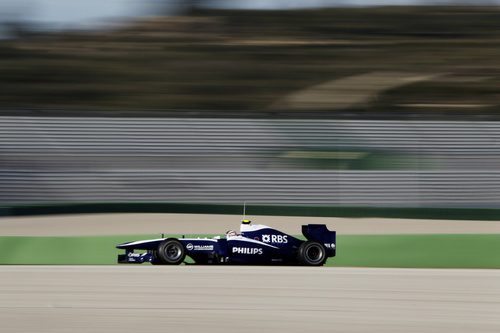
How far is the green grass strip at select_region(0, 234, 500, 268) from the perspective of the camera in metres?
10.8

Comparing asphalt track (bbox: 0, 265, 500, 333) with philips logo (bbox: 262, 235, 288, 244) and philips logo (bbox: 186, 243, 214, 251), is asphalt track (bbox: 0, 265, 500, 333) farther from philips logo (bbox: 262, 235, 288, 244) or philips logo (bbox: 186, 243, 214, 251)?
philips logo (bbox: 262, 235, 288, 244)

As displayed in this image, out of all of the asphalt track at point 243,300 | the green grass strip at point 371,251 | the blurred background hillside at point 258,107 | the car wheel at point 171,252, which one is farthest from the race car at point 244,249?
the blurred background hillside at point 258,107

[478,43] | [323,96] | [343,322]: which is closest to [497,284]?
[343,322]

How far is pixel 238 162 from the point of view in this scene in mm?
20078

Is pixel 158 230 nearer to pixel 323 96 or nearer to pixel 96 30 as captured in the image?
pixel 323 96

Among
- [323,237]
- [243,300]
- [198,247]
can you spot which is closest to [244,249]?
[198,247]

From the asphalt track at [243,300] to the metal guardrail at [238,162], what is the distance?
385 inches

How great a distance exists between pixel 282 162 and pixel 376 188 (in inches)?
93.0

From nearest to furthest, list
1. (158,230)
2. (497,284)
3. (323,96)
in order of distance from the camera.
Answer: (497,284)
(158,230)
(323,96)

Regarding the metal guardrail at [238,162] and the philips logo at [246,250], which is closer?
the philips logo at [246,250]

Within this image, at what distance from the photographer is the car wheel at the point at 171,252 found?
32.8 feet

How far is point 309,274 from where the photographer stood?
918cm

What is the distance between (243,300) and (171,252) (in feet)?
9.71

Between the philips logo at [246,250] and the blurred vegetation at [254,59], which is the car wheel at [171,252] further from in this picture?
the blurred vegetation at [254,59]
